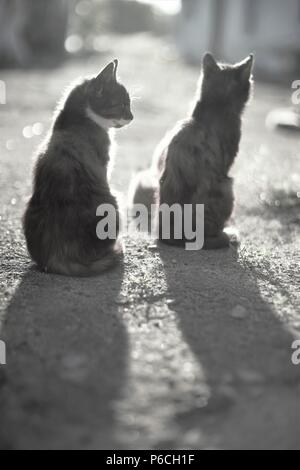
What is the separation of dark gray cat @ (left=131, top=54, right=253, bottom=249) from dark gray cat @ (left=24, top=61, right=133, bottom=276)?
607 mm

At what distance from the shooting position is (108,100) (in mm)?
4508

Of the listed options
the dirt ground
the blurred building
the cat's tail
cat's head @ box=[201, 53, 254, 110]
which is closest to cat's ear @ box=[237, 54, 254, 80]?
cat's head @ box=[201, 53, 254, 110]

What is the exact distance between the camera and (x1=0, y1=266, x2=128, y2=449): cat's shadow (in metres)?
2.58

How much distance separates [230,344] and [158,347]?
45cm

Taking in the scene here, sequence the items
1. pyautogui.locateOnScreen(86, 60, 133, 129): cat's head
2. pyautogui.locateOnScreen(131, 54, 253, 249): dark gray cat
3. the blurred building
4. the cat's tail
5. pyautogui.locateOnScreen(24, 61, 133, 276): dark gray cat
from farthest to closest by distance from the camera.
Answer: the blurred building < pyautogui.locateOnScreen(131, 54, 253, 249): dark gray cat < pyautogui.locateOnScreen(86, 60, 133, 129): cat's head < the cat's tail < pyautogui.locateOnScreen(24, 61, 133, 276): dark gray cat

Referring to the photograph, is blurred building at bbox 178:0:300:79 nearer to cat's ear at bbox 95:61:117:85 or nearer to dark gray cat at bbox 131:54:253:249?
dark gray cat at bbox 131:54:253:249

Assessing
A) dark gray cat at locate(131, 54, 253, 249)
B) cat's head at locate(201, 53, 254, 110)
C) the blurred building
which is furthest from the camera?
A: the blurred building

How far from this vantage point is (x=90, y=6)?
97.2ft

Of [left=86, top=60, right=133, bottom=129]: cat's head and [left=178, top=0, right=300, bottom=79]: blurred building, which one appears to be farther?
[left=178, top=0, right=300, bottom=79]: blurred building

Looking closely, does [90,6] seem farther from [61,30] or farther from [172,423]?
[172,423]

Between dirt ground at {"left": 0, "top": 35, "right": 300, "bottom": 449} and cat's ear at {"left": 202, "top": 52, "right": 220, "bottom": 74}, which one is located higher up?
cat's ear at {"left": 202, "top": 52, "right": 220, "bottom": 74}

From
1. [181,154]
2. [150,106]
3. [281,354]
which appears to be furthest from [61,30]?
[281,354]
